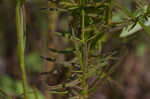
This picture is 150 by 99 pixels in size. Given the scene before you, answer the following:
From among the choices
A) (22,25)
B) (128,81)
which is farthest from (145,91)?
(22,25)

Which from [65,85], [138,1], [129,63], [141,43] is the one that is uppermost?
[138,1]

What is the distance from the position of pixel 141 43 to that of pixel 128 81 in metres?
0.35

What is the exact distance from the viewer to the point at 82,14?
32 cm

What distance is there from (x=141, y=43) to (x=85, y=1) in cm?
111

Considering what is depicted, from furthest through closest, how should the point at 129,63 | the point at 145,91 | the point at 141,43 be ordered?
1. the point at 145,91
2. the point at 129,63
3. the point at 141,43

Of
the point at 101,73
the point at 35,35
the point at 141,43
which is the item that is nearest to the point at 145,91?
the point at 141,43

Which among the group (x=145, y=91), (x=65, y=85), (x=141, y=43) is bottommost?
(x=145, y=91)

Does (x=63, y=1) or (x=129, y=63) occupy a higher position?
(x=63, y=1)

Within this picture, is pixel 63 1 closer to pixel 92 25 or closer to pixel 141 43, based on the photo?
pixel 92 25

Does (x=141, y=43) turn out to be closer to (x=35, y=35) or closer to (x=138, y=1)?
(x=35, y=35)

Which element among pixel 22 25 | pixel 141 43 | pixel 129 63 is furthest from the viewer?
pixel 129 63

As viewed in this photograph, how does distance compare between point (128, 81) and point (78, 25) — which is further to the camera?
point (128, 81)

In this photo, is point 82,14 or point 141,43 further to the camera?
point 141,43

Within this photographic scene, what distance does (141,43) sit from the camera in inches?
54.6
